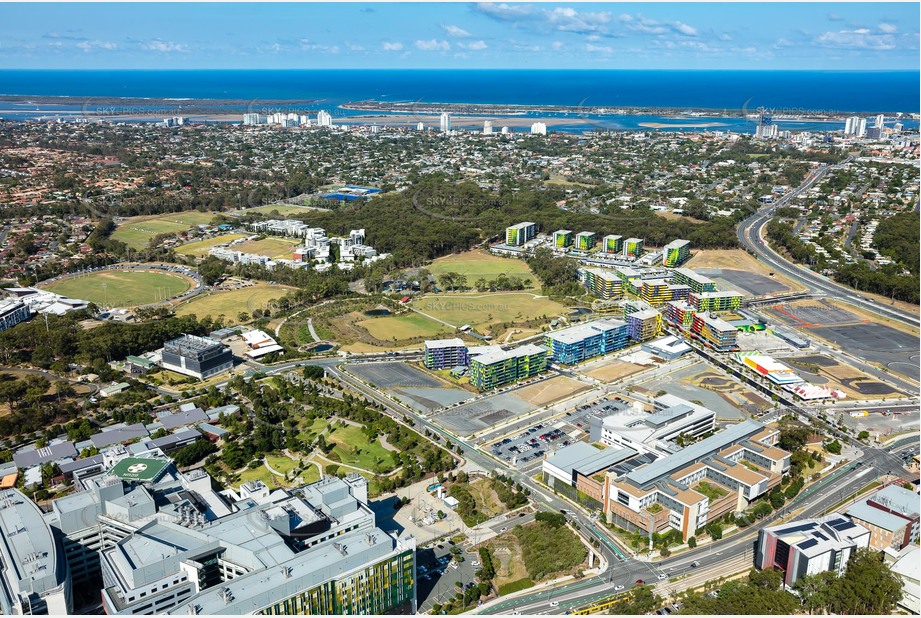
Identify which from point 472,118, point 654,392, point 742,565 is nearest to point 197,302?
point 654,392

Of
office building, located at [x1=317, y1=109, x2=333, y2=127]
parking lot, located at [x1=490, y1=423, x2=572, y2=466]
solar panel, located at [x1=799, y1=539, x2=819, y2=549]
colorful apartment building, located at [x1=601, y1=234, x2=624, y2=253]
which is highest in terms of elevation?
office building, located at [x1=317, y1=109, x2=333, y2=127]

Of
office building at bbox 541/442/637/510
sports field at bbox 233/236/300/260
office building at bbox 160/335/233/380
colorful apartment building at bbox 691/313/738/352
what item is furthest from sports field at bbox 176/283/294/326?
colorful apartment building at bbox 691/313/738/352

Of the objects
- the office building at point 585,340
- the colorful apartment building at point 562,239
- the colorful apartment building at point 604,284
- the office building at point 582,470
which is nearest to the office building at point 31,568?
the office building at point 582,470

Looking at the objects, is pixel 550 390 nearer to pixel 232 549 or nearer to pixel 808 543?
pixel 808 543

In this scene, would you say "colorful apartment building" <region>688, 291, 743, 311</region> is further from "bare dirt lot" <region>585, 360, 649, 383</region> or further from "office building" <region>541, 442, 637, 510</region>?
"office building" <region>541, 442, 637, 510</region>

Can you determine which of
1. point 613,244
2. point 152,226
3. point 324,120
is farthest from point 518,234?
point 324,120

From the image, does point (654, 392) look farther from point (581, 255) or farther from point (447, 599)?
point (581, 255)
